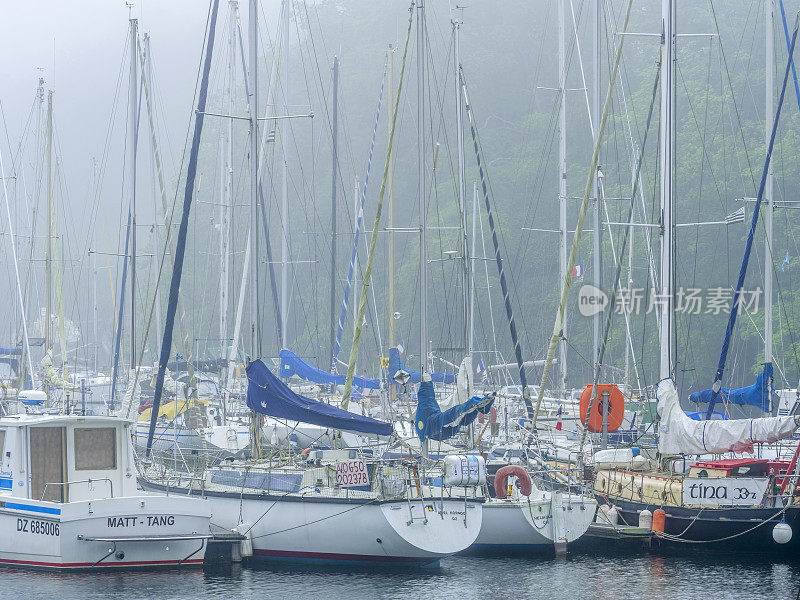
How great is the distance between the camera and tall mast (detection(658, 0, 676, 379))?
79.4ft

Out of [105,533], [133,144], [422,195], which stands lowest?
[105,533]

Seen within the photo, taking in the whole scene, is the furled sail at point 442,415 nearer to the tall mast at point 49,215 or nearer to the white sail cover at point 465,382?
the white sail cover at point 465,382

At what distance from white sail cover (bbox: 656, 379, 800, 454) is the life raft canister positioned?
5.93 ft

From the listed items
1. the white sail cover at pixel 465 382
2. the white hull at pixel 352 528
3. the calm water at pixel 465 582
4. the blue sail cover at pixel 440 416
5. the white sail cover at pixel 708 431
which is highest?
the white sail cover at pixel 465 382

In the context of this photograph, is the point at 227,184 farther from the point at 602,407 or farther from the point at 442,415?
the point at 442,415

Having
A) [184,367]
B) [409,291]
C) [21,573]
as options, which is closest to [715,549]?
[21,573]

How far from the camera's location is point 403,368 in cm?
3466

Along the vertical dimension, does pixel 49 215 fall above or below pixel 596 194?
above

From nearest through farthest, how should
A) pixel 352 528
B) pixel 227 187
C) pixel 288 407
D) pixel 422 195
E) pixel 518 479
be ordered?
pixel 352 528 → pixel 288 407 → pixel 518 479 → pixel 422 195 → pixel 227 187

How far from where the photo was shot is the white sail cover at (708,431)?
2200cm

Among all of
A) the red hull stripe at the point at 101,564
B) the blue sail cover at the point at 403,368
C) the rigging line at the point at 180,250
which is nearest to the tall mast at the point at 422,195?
the rigging line at the point at 180,250

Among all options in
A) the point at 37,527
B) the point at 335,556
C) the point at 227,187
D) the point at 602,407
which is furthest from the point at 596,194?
the point at 37,527

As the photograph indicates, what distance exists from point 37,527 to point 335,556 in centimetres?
513

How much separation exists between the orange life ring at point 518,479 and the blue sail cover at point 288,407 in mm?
2586
